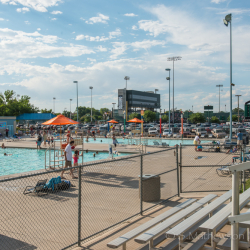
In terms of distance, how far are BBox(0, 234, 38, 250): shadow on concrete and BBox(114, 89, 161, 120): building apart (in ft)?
330

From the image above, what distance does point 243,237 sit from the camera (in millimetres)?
4609

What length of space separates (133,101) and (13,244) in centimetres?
11140

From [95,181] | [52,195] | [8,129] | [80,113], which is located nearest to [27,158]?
[95,181]

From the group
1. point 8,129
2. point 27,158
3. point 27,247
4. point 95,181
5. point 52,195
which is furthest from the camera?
point 8,129

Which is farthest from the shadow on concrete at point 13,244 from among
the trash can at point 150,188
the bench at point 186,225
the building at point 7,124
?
the building at point 7,124

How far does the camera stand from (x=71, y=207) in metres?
7.38

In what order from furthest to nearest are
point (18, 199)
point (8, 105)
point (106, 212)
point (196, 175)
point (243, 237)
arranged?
point (8, 105)
point (196, 175)
point (18, 199)
point (106, 212)
point (243, 237)

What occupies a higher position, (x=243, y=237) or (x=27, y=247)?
(x=243, y=237)

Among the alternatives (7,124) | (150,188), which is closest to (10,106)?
(7,124)

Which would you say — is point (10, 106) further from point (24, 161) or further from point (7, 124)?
point (24, 161)

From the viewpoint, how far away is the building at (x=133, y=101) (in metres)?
109

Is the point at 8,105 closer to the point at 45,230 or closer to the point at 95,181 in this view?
the point at 95,181

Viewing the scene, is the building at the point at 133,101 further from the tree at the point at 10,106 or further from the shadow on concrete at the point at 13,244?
the shadow on concrete at the point at 13,244

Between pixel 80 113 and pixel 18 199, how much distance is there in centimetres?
15244
